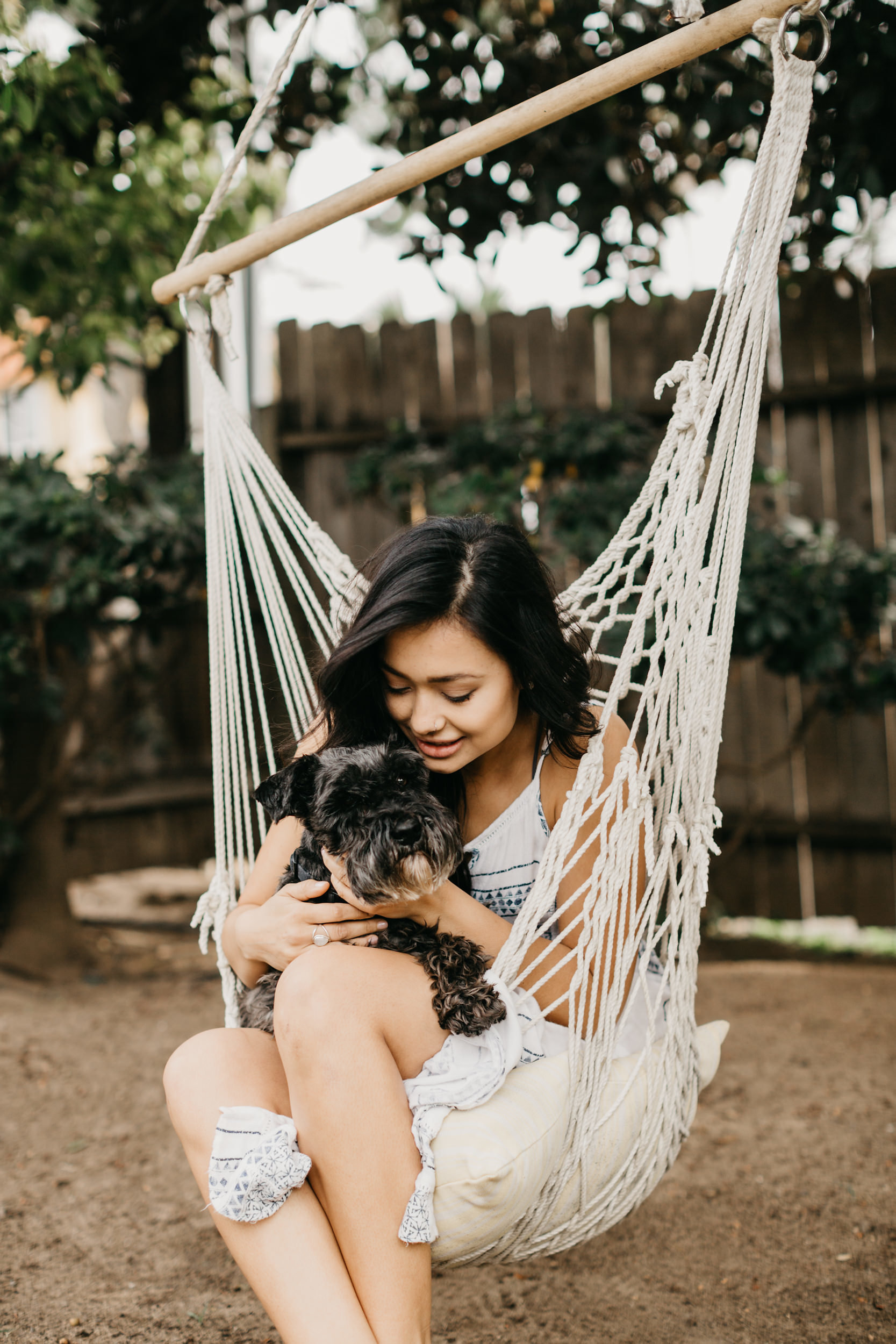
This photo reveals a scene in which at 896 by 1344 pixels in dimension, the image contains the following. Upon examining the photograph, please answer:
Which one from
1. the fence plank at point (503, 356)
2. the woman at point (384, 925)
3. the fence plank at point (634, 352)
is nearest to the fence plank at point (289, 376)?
the fence plank at point (503, 356)

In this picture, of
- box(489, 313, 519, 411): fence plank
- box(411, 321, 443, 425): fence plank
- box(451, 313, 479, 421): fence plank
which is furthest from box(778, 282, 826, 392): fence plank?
box(411, 321, 443, 425): fence plank

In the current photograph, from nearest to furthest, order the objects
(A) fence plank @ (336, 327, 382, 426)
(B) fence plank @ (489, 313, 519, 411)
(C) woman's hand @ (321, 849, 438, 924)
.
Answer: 1. (C) woman's hand @ (321, 849, 438, 924)
2. (B) fence plank @ (489, 313, 519, 411)
3. (A) fence plank @ (336, 327, 382, 426)

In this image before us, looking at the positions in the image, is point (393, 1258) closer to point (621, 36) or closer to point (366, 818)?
point (366, 818)

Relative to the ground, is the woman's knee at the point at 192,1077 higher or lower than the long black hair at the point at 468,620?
lower

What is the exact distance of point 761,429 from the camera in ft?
11.1

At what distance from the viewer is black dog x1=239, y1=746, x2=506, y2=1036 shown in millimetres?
1290

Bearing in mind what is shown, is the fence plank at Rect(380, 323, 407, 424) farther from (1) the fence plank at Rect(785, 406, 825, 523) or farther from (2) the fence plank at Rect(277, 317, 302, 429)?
(1) the fence plank at Rect(785, 406, 825, 523)

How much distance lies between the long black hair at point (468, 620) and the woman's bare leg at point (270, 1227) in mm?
457

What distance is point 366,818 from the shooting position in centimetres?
134

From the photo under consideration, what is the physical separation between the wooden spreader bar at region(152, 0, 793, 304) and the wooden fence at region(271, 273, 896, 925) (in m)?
1.60

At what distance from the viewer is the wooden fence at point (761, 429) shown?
129 inches

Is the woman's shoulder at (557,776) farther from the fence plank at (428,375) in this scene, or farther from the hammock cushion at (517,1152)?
the fence plank at (428,375)

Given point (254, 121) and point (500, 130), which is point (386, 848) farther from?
point (254, 121)

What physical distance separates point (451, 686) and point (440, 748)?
0.09 meters
